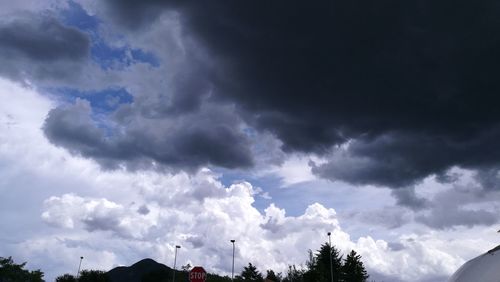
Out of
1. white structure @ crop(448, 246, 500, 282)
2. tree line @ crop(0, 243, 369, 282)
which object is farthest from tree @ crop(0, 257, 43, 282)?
white structure @ crop(448, 246, 500, 282)

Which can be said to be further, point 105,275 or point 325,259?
point 105,275

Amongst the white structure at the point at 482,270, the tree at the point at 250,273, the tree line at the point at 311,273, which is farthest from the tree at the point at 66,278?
the white structure at the point at 482,270

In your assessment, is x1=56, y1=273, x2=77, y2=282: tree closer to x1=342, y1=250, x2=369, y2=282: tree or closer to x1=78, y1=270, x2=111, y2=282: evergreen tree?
x1=78, y1=270, x2=111, y2=282: evergreen tree

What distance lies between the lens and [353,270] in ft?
265

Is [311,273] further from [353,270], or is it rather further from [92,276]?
[92,276]

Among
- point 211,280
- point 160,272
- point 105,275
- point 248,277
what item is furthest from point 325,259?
point 160,272

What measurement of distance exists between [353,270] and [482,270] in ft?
221

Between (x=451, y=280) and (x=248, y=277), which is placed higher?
(x=248, y=277)

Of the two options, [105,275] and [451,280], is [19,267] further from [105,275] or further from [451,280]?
[451,280]

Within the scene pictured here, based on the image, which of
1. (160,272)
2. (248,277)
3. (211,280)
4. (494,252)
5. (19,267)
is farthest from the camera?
(160,272)

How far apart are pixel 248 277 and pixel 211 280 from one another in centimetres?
2230

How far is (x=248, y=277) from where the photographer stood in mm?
117188

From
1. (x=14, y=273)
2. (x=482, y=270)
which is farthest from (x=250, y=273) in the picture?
(x=482, y=270)

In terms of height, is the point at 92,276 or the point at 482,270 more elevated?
the point at 92,276
